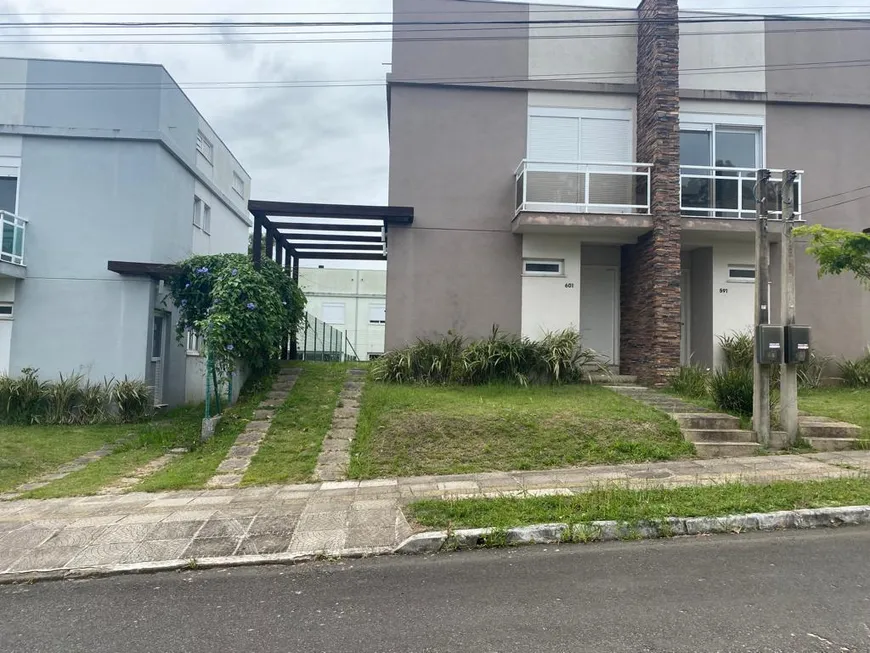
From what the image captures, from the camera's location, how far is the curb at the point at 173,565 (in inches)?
181

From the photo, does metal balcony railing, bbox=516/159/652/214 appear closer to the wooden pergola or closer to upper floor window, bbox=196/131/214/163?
the wooden pergola

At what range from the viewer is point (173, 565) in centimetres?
468

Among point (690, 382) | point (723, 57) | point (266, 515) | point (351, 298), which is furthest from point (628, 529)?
point (351, 298)

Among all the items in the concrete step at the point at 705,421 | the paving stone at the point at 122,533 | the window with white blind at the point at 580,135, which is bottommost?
the paving stone at the point at 122,533

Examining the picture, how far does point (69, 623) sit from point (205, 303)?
886 centimetres

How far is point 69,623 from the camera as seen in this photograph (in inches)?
149

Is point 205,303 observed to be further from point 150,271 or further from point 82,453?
point 82,453

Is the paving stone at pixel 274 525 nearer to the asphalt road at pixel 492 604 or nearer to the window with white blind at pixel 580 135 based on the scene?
the asphalt road at pixel 492 604

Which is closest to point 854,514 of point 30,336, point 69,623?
point 69,623

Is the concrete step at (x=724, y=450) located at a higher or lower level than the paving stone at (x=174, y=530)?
higher

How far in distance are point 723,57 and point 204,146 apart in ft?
45.1

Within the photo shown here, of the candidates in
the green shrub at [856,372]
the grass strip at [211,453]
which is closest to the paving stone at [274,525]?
the grass strip at [211,453]

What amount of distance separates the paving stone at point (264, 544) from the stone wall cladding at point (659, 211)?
865 centimetres

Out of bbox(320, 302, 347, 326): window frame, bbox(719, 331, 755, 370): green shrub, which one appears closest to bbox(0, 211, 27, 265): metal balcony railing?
bbox(719, 331, 755, 370): green shrub
